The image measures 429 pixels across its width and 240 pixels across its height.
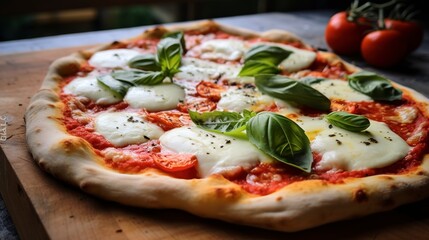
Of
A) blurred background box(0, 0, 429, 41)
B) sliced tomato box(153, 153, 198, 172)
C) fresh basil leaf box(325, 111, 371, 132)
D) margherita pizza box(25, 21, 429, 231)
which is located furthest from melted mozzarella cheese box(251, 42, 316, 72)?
blurred background box(0, 0, 429, 41)

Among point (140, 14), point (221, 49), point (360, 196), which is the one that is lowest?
point (140, 14)

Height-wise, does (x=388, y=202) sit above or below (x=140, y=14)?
above

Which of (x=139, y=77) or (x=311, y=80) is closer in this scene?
(x=139, y=77)

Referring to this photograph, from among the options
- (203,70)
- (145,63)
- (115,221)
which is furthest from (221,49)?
(115,221)

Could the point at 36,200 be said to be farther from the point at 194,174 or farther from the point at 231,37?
the point at 231,37

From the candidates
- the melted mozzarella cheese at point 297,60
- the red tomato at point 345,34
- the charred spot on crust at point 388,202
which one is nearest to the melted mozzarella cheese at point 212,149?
the charred spot on crust at point 388,202

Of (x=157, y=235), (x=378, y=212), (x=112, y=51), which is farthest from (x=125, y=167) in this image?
(x=112, y=51)

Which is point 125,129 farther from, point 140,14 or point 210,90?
point 140,14

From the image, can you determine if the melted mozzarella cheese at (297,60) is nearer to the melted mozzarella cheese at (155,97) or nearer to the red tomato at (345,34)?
the red tomato at (345,34)
